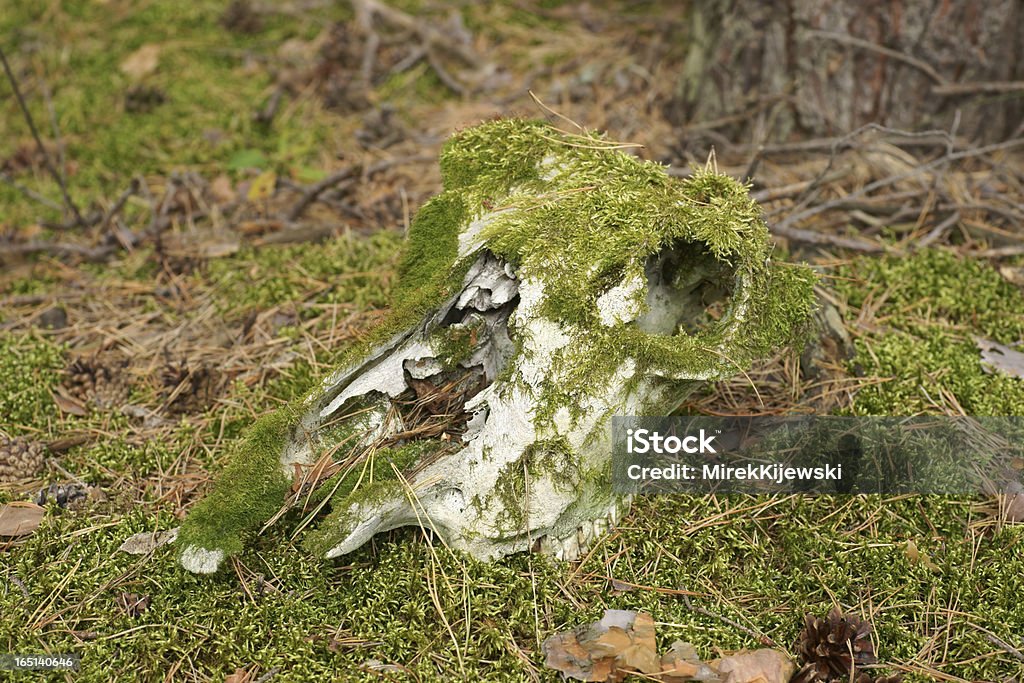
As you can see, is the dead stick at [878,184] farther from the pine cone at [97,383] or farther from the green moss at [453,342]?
the pine cone at [97,383]

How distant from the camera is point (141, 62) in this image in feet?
19.1

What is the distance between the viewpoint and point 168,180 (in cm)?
486

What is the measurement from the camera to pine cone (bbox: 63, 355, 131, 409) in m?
3.40

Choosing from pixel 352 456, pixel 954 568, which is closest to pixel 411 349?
pixel 352 456

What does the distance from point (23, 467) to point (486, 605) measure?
179cm

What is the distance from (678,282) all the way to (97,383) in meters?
2.34

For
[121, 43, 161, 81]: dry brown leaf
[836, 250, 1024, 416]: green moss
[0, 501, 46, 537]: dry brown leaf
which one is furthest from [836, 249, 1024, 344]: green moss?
[121, 43, 161, 81]: dry brown leaf

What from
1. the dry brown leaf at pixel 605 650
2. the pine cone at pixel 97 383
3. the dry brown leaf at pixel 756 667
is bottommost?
the dry brown leaf at pixel 756 667

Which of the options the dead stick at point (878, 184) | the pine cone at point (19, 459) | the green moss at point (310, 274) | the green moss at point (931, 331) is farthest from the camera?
the dead stick at point (878, 184)

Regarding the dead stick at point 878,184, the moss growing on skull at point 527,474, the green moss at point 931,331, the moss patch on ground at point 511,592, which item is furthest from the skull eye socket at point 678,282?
the dead stick at point 878,184

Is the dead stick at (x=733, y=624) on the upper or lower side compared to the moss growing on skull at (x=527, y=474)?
lower

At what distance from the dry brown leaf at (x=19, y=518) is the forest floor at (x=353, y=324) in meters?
0.04

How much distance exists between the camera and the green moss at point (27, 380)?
328 centimetres

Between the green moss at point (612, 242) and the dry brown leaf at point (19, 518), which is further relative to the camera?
the dry brown leaf at point (19, 518)
